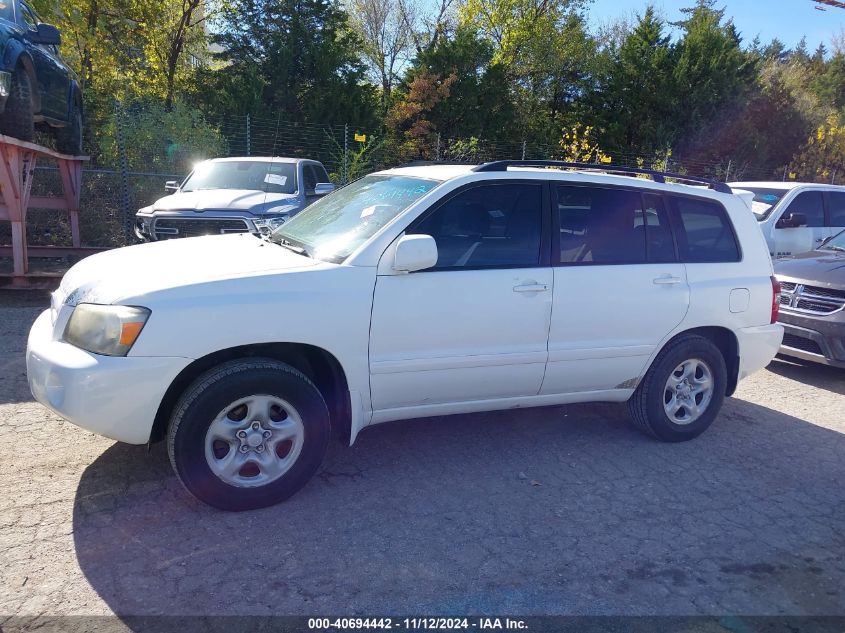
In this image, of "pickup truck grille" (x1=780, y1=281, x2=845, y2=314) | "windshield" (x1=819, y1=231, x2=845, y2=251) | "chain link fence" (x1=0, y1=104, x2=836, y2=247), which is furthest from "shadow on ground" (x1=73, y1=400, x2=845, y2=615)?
"chain link fence" (x1=0, y1=104, x2=836, y2=247)

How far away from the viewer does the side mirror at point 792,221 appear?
9352 millimetres

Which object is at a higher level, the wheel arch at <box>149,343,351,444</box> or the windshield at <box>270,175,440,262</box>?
the windshield at <box>270,175,440,262</box>

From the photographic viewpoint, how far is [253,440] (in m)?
3.42

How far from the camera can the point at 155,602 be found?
8.98 ft

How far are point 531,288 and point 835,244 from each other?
5512 mm

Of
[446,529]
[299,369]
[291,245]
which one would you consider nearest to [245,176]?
[291,245]

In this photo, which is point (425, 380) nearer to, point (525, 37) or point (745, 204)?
point (745, 204)

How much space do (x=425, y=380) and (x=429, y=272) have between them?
1.98 ft

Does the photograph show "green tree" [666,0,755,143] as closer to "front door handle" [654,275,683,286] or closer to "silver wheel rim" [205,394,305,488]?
"front door handle" [654,275,683,286]

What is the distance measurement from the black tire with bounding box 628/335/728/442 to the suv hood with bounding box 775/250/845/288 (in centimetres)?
263

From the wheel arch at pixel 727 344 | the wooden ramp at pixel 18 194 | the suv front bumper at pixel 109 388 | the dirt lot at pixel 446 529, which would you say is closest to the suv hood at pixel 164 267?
the suv front bumper at pixel 109 388

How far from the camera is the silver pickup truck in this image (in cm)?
791

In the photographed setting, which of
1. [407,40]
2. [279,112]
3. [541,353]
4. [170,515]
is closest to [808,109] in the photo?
[407,40]

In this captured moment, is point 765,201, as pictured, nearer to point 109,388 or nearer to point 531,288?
point 531,288
